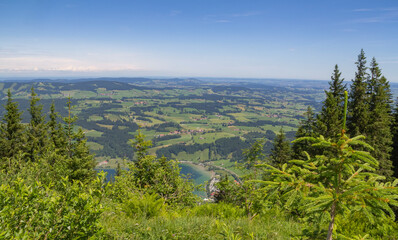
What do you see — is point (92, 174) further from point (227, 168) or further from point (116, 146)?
point (116, 146)

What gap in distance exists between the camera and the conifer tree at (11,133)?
29.0 m

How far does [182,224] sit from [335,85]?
28.4m

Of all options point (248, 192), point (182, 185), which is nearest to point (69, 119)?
point (182, 185)

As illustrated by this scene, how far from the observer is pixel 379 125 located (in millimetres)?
21344

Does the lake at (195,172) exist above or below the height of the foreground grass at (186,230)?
below

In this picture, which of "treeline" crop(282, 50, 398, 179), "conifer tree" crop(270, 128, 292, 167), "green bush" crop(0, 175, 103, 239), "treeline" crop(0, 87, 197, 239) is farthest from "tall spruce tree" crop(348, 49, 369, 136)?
"green bush" crop(0, 175, 103, 239)

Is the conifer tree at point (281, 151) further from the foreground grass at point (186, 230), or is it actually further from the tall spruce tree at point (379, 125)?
the foreground grass at point (186, 230)

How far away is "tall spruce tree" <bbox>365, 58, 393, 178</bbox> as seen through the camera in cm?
2097

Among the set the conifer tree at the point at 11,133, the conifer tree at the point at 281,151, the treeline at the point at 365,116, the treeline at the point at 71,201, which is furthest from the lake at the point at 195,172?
the treeline at the point at 71,201

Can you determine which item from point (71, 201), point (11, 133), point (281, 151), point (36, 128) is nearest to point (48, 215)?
point (71, 201)

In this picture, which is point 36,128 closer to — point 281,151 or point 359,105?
point 281,151

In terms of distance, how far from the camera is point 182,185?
1433 centimetres

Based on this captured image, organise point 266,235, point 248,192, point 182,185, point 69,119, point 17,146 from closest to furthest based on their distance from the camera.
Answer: point 266,235 → point 248,192 → point 182,185 → point 69,119 → point 17,146

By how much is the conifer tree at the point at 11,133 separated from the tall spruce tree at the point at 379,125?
141 ft
